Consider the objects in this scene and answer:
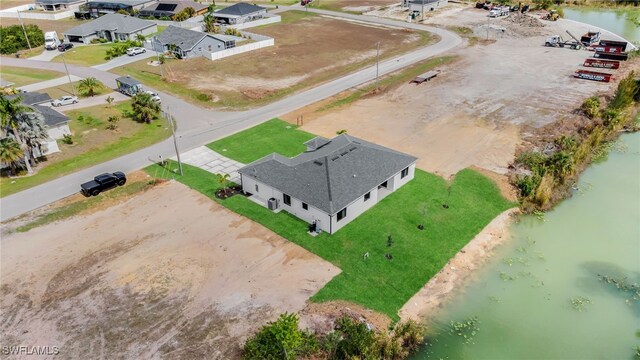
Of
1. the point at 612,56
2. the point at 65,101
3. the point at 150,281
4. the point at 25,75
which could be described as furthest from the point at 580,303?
the point at 25,75

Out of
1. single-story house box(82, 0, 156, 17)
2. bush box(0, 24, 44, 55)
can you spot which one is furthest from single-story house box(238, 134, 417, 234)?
single-story house box(82, 0, 156, 17)

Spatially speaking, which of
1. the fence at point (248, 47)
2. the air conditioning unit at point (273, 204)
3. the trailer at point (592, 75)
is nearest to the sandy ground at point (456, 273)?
the air conditioning unit at point (273, 204)

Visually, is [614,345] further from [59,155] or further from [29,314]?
[59,155]

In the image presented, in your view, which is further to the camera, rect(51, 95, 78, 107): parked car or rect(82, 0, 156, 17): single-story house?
rect(82, 0, 156, 17): single-story house

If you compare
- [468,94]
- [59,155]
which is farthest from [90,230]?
[468,94]

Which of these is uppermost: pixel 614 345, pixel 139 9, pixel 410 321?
pixel 139 9

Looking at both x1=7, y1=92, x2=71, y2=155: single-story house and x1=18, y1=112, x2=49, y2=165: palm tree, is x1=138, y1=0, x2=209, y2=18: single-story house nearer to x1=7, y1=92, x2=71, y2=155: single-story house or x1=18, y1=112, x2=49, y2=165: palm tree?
x1=7, y1=92, x2=71, y2=155: single-story house

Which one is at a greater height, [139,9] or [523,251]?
[139,9]
